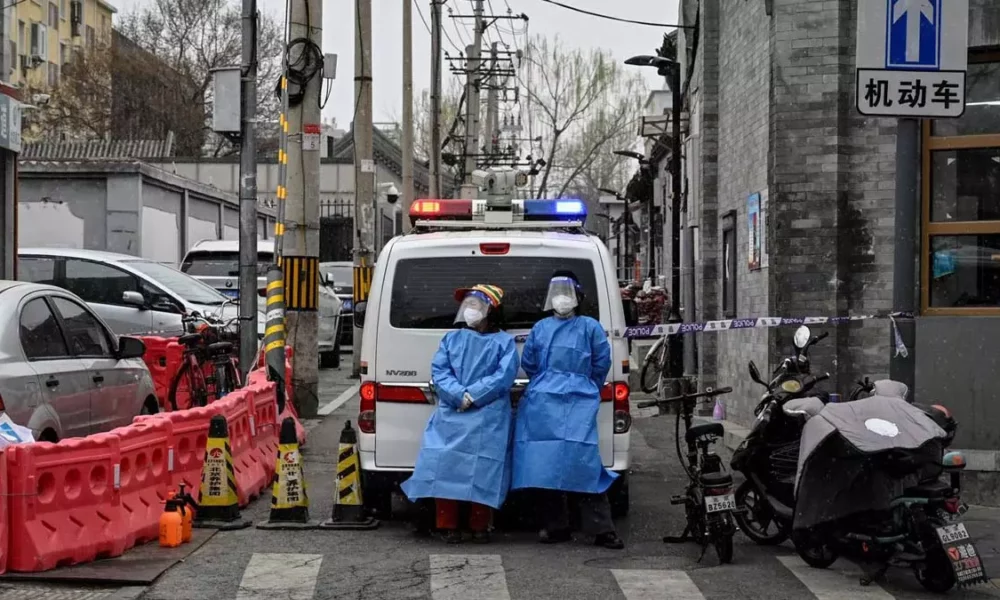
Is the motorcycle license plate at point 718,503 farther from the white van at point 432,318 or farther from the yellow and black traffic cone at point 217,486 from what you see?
the yellow and black traffic cone at point 217,486

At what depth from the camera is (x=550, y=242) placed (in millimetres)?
9656

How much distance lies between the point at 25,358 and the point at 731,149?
872cm

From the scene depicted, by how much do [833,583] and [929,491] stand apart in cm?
79

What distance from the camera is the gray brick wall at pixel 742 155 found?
44.8 feet

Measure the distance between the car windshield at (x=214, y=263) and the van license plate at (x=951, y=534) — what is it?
17.5m

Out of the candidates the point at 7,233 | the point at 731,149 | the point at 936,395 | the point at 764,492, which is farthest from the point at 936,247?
the point at 7,233

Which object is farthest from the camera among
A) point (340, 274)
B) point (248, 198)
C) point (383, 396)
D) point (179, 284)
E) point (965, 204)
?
point (340, 274)

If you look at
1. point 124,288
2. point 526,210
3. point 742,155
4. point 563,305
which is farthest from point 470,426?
point 124,288

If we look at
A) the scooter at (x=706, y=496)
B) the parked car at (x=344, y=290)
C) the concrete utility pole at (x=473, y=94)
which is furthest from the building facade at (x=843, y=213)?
the concrete utility pole at (x=473, y=94)

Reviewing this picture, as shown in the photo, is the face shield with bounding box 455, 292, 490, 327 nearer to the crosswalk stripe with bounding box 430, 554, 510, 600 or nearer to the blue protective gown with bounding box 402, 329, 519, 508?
the blue protective gown with bounding box 402, 329, 519, 508

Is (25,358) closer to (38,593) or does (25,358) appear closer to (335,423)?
(38,593)

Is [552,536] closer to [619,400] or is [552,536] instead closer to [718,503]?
[619,400]

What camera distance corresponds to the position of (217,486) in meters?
9.40

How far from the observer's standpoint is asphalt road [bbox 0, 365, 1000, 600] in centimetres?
754
